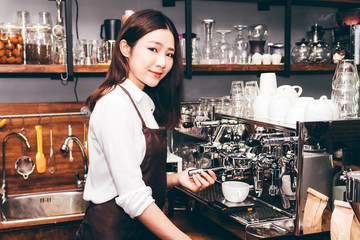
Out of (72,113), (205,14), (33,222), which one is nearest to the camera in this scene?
(33,222)

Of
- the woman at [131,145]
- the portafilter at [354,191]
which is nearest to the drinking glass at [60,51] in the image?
the woman at [131,145]

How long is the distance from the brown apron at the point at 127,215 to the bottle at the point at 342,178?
0.73 metres

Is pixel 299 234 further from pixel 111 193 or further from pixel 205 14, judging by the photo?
pixel 205 14

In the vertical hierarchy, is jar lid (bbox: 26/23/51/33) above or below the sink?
above

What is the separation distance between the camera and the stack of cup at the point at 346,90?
180cm

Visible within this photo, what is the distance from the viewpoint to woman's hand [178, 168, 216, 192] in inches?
58.3

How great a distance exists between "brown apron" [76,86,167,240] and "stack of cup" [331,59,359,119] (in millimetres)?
885

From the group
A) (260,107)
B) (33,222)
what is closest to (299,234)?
(260,107)

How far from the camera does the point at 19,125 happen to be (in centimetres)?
246

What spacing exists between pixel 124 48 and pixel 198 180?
55 cm

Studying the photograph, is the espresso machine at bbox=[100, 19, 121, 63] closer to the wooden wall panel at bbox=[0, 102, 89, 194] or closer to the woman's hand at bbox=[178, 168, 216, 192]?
the wooden wall panel at bbox=[0, 102, 89, 194]

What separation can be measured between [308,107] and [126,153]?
85 centimetres

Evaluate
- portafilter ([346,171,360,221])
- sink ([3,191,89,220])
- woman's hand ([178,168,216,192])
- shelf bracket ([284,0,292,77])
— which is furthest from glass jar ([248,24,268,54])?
portafilter ([346,171,360,221])

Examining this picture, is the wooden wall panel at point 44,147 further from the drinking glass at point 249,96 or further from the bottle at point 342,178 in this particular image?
the bottle at point 342,178
